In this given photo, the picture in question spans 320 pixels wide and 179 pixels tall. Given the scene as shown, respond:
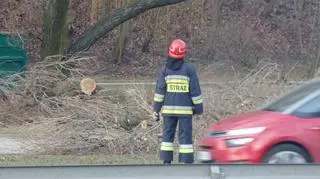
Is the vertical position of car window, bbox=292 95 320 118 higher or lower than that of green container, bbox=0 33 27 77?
lower

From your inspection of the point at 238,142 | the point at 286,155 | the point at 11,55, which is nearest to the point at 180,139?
the point at 238,142

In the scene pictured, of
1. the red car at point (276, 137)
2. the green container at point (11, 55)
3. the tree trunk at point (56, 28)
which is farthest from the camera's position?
the green container at point (11, 55)

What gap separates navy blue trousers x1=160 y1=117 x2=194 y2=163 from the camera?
34.5 feet

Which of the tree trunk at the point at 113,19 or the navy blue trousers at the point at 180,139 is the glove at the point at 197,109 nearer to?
the navy blue trousers at the point at 180,139

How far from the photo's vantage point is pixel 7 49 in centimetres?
2023

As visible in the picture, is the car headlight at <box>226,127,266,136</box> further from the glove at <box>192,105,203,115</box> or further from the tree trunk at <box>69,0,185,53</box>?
the tree trunk at <box>69,0,185,53</box>

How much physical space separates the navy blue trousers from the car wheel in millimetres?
1515

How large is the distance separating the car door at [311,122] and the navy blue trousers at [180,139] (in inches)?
65.8

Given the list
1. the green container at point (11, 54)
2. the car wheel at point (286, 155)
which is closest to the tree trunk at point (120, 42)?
the green container at point (11, 54)

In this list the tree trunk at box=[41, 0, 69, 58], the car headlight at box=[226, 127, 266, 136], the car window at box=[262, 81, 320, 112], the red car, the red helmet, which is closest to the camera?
the red car

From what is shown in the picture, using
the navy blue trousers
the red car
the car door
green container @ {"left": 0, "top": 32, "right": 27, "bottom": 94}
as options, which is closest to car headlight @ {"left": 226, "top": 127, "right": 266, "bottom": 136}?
the red car

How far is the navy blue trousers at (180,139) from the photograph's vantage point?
1052cm

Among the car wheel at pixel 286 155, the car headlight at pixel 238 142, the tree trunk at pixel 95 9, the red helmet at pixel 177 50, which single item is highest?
the tree trunk at pixel 95 9

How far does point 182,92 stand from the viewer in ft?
34.4
